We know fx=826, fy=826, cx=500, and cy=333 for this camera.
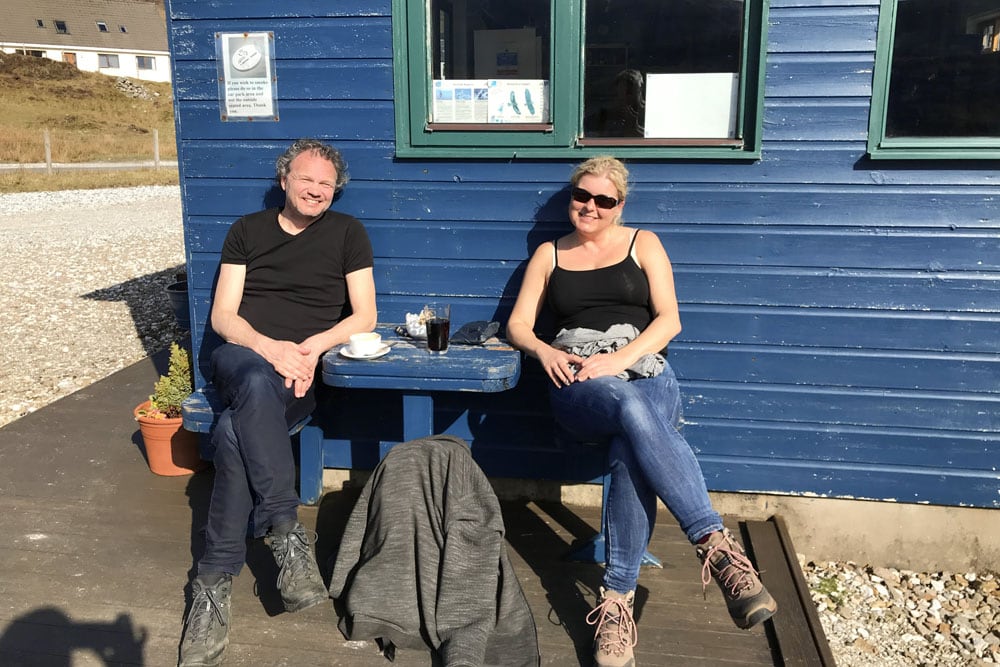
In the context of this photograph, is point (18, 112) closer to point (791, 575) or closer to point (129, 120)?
point (129, 120)

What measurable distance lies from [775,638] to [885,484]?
1.07m

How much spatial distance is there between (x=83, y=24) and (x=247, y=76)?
223ft

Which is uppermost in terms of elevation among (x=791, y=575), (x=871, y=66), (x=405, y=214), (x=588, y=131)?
(x=871, y=66)

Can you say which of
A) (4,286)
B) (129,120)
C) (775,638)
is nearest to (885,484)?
A: (775,638)

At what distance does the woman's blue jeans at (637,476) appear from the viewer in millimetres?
2510

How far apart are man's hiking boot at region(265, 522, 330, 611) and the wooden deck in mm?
89

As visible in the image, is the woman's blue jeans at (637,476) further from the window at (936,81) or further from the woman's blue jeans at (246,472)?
the window at (936,81)

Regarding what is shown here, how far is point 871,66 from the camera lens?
9.95 feet

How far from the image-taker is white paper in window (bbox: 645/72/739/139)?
3.15 meters

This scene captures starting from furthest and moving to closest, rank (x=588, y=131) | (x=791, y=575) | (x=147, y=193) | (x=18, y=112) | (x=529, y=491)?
(x=18, y=112), (x=147, y=193), (x=529, y=491), (x=588, y=131), (x=791, y=575)

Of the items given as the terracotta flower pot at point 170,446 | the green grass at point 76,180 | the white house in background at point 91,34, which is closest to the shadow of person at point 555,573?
the terracotta flower pot at point 170,446

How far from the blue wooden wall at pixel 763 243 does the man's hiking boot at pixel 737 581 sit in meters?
1.00

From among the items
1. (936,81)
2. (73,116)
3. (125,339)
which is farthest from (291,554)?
(73,116)

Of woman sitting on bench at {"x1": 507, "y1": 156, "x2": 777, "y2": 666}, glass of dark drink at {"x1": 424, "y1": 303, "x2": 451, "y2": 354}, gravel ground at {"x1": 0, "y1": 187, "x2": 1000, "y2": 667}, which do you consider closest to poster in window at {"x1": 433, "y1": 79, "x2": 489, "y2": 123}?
woman sitting on bench at {"x1": 507, "y1": 156, "x2": 777, "y2": 666}
